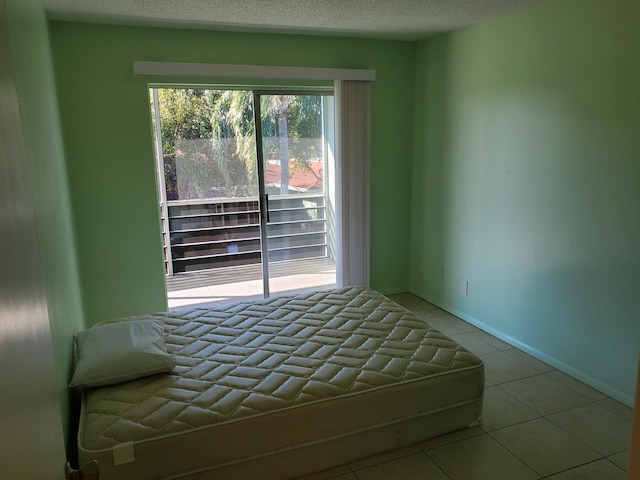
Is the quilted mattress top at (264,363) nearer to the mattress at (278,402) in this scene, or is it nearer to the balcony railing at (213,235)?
the mattress at (278,402)

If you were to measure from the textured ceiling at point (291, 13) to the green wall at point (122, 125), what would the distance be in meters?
0.15

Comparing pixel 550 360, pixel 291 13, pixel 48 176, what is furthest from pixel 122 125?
pixel 550 360

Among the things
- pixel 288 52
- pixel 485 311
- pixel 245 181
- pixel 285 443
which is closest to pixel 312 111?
pixel 288 52

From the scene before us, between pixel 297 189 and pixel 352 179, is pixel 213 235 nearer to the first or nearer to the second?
pixel 297 189

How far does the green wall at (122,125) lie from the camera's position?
136 inches

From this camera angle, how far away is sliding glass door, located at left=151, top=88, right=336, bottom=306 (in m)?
4.23

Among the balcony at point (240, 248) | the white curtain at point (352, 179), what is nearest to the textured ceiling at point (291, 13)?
the white curtain at point (352, 179)

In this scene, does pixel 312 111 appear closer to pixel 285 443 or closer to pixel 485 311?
pixel 485 311

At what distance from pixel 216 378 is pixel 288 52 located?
9.48 feet

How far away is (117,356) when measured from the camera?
2238 mm

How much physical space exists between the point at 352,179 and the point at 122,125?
81.0 inches

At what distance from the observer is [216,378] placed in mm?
2264

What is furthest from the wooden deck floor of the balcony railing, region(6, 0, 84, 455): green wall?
region(6, 0, 84, 455): green wall

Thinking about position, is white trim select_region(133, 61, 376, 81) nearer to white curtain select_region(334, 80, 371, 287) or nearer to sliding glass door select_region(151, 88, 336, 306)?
white curtain select_region(334, 80, 371, 287)
